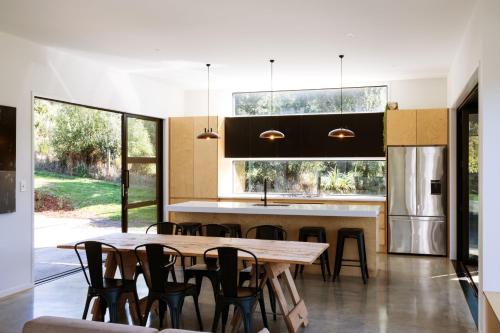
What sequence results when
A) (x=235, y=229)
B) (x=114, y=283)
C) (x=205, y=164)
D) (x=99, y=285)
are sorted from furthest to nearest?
1. (x=205, y=164)
2. (x=235, y=229)
3. (x=114, y=283)
4. (x=99, y=285)

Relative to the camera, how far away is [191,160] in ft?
28.7

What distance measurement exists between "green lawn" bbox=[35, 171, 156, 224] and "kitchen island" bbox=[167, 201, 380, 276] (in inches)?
61.9

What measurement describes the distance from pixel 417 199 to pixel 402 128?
1.15 m

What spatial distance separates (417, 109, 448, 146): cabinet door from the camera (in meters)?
7.44

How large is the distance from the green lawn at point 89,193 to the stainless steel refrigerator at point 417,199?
166 inches

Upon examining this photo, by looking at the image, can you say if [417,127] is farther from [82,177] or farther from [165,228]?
[82,177]

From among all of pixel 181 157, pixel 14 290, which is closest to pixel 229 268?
pixel 14 290

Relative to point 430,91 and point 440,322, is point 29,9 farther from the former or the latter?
point 430,91

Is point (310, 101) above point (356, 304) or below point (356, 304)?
above

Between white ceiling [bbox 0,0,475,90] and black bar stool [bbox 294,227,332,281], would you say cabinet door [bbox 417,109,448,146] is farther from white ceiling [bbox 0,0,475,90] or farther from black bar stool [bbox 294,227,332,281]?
black bar stool [bbox 294,227,332,281]

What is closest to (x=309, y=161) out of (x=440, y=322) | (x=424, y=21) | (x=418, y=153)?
(x=418, y=153)

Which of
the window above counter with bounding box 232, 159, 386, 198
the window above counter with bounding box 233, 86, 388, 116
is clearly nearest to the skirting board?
the window above counter with bounding box 232, 159, 386, 198

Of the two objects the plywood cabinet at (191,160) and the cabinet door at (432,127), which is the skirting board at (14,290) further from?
the cabinet door at (432,127)

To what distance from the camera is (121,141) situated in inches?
301
